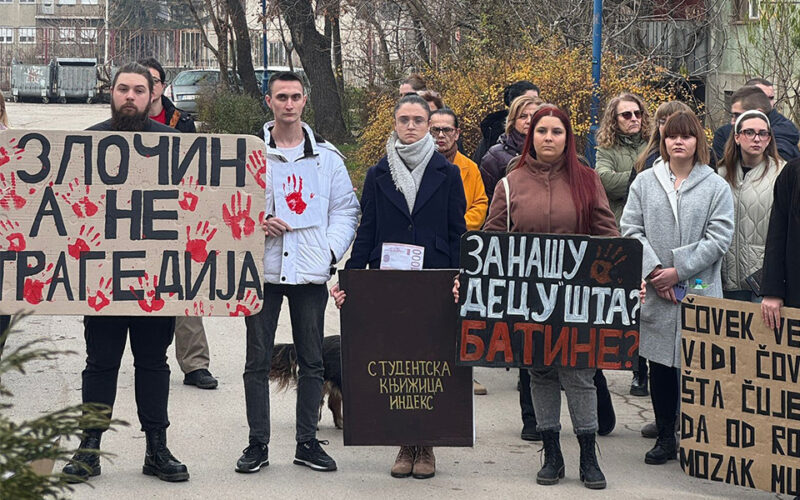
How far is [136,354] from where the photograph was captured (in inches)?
252

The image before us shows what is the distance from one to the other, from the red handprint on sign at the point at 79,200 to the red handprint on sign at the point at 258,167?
0.74 metres

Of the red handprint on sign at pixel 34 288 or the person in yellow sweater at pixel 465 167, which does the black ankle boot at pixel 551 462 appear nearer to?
the person in yellow sweater at pixel 465 167

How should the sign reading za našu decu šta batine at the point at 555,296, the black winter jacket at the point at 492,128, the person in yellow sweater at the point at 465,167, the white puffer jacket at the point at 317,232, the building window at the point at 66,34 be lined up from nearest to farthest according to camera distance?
the sign reading za našu decu šta batine at the point at 555,296, the white puffer jacket at the point at 317,232, the person in yellow sweater at the point at 465,167, the black winter jacket at the point at 492,128, the building window at the point at 66,34

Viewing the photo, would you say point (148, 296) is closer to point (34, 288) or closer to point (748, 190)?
point (34, 288)

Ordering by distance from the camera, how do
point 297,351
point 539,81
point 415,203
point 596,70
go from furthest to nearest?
point 539,81, point 596,70, point 297,351, point 415,203

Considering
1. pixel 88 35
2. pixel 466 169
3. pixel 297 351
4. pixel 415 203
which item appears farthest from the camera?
pixel 88 35

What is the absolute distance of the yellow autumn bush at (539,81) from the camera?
49.4 feet

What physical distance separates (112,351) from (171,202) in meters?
0.81

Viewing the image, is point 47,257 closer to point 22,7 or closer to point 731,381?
point 731,381

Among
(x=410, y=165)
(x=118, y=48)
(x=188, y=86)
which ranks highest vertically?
(x=118, y=48)

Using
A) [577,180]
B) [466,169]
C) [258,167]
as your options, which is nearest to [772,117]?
[466,169]

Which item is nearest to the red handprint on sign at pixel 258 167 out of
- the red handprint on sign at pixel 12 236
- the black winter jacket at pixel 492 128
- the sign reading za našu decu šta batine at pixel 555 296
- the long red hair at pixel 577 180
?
the sign reading za našu decu šta batine at pixel 555 296

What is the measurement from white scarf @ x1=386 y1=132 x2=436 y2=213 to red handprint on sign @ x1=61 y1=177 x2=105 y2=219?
5.04 feet

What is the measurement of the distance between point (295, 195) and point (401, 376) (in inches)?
43.5
